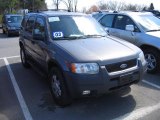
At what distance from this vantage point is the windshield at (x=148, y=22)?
741 cm

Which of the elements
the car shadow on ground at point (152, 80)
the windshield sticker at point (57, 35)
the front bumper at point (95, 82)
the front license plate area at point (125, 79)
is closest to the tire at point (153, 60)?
the car shadow on ground at point (152, 80)

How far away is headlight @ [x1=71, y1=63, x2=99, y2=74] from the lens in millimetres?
4406

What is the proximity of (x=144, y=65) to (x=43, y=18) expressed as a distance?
2574mm

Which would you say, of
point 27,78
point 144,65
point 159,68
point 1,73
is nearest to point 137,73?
point 144,65

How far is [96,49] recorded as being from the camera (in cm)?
491

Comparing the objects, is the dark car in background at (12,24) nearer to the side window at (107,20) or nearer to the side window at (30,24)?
the side window at (107,20)

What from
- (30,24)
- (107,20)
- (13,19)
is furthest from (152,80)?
(13,19)

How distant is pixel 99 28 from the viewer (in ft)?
20.4

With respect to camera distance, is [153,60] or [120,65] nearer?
[120,65]

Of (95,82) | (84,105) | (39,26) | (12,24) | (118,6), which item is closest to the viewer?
(95,82)

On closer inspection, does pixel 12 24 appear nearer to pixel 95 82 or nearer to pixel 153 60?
pixel 153 60

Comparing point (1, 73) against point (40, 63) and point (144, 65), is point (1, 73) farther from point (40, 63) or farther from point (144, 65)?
point (144, 65)

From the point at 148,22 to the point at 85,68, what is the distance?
4.07 m

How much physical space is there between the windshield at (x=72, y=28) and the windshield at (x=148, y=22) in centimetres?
184
